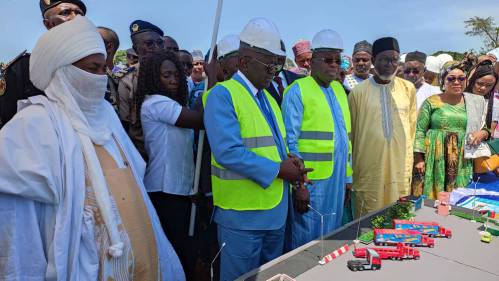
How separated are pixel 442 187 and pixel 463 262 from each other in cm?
236

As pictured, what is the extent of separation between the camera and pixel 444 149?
155 inches

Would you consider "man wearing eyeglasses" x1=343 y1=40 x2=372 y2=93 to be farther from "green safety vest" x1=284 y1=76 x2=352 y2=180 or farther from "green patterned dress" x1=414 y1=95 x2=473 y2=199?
"green safety vest" x1=284 y1=76 x2=352 y2=180

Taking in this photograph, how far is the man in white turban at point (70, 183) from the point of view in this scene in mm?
1488

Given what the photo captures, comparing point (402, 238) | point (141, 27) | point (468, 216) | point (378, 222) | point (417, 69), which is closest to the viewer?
point (402, 238)

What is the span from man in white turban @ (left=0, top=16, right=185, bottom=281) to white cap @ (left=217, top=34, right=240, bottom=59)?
6.04ft

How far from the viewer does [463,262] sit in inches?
73.2

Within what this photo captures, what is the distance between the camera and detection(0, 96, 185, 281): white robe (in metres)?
1.48

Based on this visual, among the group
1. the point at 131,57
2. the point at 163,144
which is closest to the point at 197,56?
the point at 131,57

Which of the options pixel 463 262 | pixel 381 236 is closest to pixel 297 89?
pixel 381 236

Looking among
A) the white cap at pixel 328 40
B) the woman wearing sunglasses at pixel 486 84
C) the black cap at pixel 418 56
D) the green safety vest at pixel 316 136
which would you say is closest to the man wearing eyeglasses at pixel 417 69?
the black cap at pixel 418 56

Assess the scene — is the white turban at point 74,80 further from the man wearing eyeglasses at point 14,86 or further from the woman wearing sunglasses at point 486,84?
the woman wearing sunglasses at point 486,84

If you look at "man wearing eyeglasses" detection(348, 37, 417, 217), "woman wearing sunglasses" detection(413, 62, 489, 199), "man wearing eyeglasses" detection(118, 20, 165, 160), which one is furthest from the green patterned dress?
"man wearing eyeglasses" detection(118, 20, 165, 160)

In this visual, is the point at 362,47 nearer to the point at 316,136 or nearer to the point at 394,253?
the point at 316,136

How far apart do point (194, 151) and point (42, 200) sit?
1384 mm
